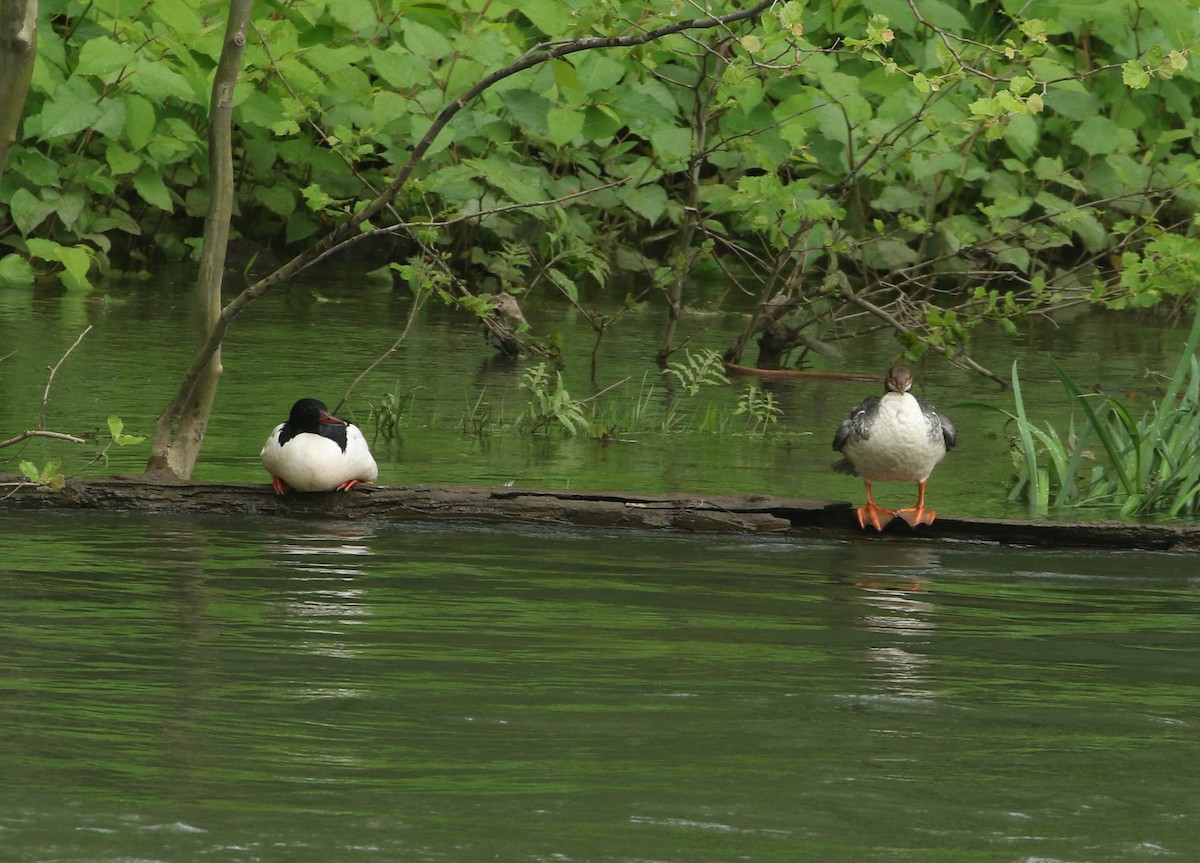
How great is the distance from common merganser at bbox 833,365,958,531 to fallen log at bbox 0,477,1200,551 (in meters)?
0.20

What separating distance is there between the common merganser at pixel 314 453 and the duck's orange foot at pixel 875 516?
1815mm

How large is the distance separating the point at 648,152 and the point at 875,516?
11.9 m

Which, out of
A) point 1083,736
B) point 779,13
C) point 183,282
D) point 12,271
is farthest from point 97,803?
point 183,282

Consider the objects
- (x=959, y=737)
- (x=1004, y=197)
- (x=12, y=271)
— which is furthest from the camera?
(x=12, y=271)

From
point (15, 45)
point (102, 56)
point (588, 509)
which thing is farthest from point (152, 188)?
point (15, 45)

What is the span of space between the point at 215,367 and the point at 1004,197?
5.80 m

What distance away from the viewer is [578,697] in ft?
15.8

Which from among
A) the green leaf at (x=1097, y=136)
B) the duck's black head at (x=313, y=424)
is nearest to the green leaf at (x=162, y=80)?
the duck's black head at (x=313, y=424)

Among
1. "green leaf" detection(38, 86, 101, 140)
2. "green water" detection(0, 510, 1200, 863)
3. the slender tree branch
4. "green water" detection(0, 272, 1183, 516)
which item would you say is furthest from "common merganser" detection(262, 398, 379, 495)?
"green leaf" detection(38, 86, 101, 140)

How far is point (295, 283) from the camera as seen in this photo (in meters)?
15.9

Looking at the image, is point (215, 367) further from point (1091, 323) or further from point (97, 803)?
point (1091, 323)

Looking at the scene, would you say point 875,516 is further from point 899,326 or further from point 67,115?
point 67,115

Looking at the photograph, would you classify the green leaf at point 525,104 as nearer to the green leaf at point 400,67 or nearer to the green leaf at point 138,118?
the green leaf at point 400,67

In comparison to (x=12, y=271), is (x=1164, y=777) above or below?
below
